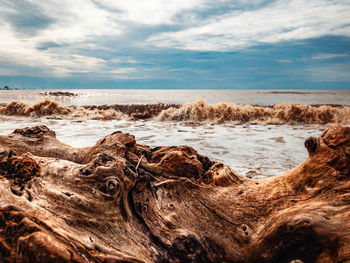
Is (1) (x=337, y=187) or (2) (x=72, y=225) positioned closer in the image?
(2) (x=72, y=225)

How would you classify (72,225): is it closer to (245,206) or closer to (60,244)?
(60,244)

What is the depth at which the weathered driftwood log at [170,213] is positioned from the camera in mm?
1534

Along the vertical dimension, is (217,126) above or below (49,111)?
below

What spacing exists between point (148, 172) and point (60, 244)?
3.78 ft

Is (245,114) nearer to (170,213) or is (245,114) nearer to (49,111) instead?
(49,111)

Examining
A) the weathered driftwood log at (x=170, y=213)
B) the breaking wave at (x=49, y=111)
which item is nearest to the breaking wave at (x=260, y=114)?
the breaking wave at (x=49, y=111)

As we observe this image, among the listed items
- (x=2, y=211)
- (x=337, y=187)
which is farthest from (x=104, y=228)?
(x=337, y=187)

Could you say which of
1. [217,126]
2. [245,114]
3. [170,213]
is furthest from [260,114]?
[170,213]

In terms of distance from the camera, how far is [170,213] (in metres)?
2.07

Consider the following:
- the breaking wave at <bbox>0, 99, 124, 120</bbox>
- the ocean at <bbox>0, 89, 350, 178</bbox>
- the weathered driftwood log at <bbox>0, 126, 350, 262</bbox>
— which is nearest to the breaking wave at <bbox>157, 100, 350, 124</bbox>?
the ocean at <bbox>0, 89, 350, 178</bbox>

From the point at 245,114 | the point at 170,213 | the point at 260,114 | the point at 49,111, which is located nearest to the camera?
the point at 170,213

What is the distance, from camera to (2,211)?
1496 mm

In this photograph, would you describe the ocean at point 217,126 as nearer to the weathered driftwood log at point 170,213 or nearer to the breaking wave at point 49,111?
→ the breaking wave at point 49,111

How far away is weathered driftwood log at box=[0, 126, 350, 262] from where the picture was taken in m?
1.53
